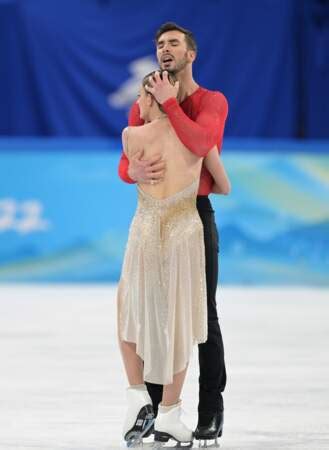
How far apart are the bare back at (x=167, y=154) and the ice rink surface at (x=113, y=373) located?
2.49ft

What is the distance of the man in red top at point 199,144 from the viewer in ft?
11.5

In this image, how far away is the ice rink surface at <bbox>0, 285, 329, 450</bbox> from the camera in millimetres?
3686

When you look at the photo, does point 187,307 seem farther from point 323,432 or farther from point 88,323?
point 88,323

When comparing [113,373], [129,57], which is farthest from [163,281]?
[129,57]

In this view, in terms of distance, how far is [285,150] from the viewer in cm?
888

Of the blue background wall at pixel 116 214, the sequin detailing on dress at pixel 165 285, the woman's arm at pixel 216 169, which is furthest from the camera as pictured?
the blue background wall at pixel 116 214

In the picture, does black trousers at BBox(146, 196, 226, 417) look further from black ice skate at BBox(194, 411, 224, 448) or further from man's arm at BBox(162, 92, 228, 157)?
man's arm at BBox(162, 92, 228, 157)

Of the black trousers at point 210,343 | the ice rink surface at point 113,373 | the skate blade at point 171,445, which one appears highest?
the black trousers at point 210,343

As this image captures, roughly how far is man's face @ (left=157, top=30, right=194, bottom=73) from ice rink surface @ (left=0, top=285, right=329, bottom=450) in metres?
1.12

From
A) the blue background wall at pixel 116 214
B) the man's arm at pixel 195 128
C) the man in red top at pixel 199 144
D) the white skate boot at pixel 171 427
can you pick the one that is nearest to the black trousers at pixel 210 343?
the man in red top at pixel 199 144

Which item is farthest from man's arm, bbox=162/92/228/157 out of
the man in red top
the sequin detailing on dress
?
the sequin detailing on dress

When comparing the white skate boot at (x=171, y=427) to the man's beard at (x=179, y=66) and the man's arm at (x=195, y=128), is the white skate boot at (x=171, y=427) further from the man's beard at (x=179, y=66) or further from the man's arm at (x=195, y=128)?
the man's beard at (x=179, y=66)

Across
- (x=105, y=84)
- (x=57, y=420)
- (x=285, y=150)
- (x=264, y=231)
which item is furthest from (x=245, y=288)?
(x=57, y=420)

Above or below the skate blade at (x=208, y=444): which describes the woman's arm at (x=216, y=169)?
above
